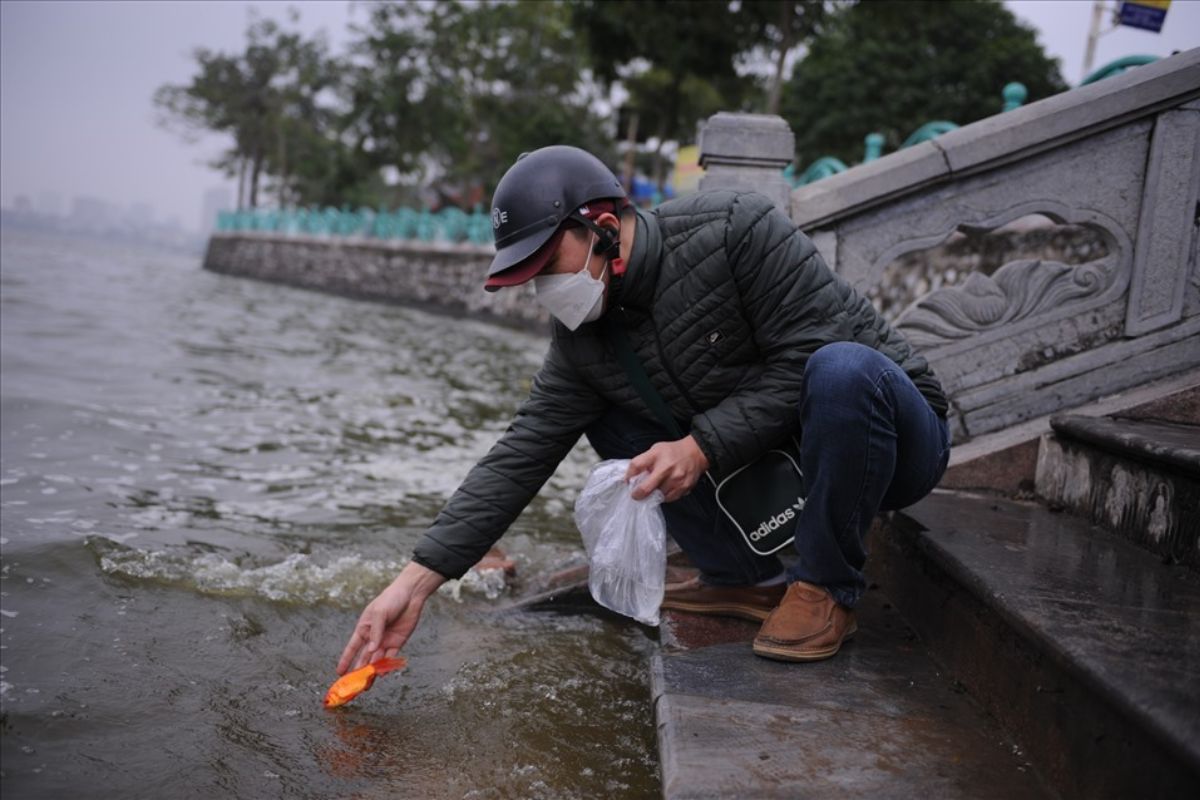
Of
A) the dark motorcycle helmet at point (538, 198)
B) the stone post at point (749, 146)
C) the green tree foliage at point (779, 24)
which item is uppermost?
the green tree foliage at point (779, 24)

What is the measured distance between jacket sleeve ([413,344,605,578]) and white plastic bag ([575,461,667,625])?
15 centimetres

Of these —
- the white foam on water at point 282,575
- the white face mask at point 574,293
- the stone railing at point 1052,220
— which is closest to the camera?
the white face mask at point 574,293

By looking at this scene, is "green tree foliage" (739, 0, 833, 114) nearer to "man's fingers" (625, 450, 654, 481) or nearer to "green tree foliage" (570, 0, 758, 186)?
"green tree foliage" (570, 0, 758, 186)

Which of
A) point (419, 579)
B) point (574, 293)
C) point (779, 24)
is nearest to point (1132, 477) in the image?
point (574, 293)

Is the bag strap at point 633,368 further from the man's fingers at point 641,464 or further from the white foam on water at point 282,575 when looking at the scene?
the white foam on water at point 282,575

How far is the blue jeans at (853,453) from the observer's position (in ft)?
7.06

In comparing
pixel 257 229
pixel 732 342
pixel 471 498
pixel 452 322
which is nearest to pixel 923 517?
pixel 732 342

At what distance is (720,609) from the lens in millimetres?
2715

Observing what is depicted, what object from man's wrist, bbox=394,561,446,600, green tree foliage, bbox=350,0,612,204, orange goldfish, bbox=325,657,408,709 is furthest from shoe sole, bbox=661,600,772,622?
green tree foliage, bbox=350,0,612,204

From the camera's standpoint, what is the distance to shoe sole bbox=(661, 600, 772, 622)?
2.65m

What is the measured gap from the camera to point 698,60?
14812mm

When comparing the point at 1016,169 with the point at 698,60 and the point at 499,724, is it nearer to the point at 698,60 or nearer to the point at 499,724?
the point at 499,724

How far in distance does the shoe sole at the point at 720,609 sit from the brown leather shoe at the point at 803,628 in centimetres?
32

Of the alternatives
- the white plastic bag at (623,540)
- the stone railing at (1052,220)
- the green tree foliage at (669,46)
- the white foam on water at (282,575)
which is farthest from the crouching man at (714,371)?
the green tree foliage at (669,46)
